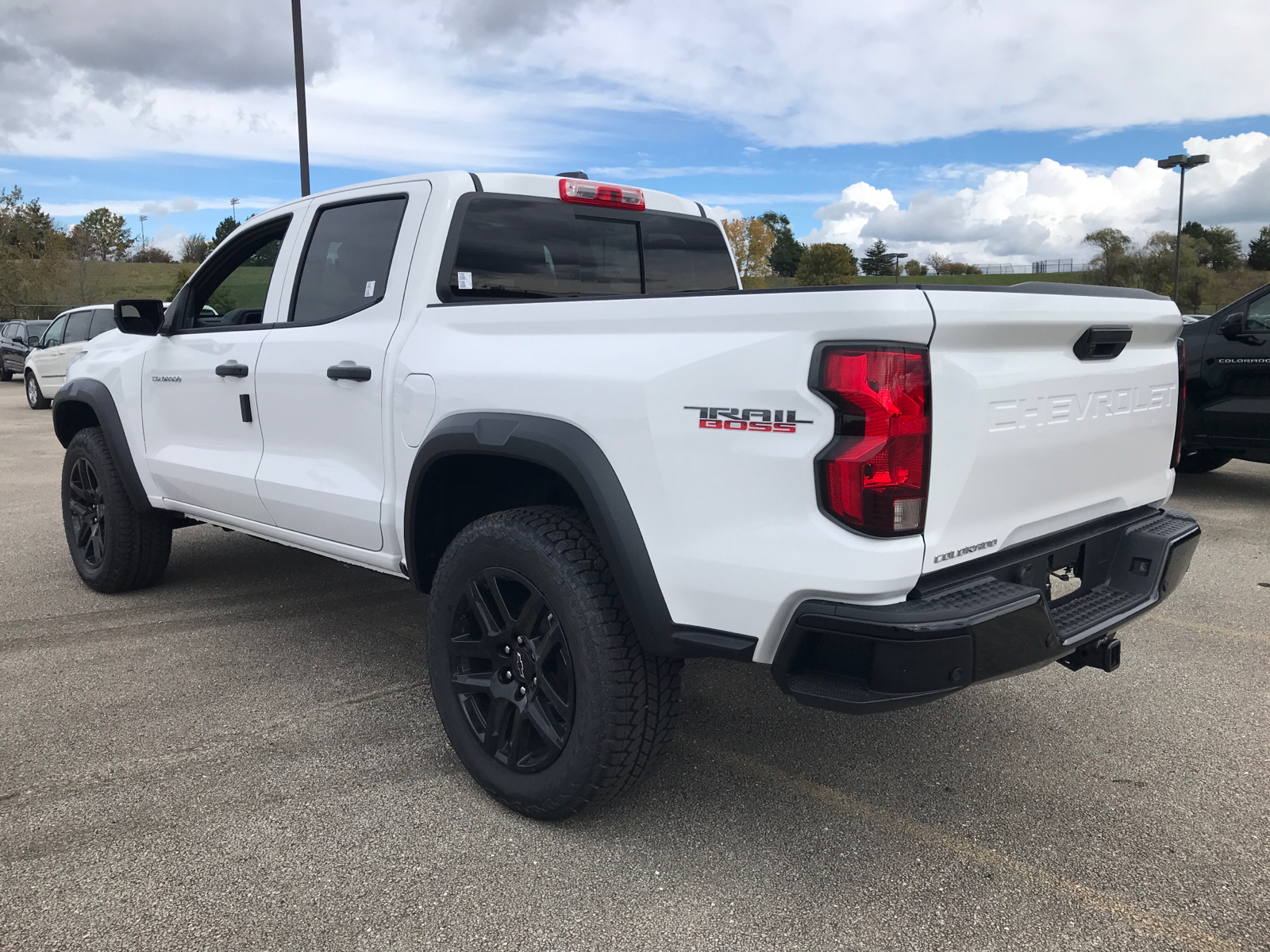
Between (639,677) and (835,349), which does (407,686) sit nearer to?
(639,677)

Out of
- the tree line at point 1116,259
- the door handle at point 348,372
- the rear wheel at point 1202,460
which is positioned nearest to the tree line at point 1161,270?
the tree line at point 1116,259

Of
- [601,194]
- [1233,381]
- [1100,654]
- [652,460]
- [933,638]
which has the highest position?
[601,194]

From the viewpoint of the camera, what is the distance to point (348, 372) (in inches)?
132

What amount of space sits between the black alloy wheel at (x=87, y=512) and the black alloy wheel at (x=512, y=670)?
3053 mm

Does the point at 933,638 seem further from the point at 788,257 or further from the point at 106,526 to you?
the point at 788,257

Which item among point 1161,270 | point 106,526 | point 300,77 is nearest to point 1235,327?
point 106,526

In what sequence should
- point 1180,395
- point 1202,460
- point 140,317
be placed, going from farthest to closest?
1. point 1202,460
2. point 140,317
3. point 1180,395

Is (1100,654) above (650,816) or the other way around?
above

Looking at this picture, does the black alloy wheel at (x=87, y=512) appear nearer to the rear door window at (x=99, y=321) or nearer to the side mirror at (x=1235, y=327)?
the side mirror at (x=1235, y=327)

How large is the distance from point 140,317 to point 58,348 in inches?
579

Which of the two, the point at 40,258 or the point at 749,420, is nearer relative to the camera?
the point at 749,420

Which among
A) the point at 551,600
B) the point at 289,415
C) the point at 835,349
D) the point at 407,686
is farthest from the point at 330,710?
the point at 835,349

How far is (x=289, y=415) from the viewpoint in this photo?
3721 millimetres


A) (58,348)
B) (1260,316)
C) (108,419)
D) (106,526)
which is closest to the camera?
(108,419)
